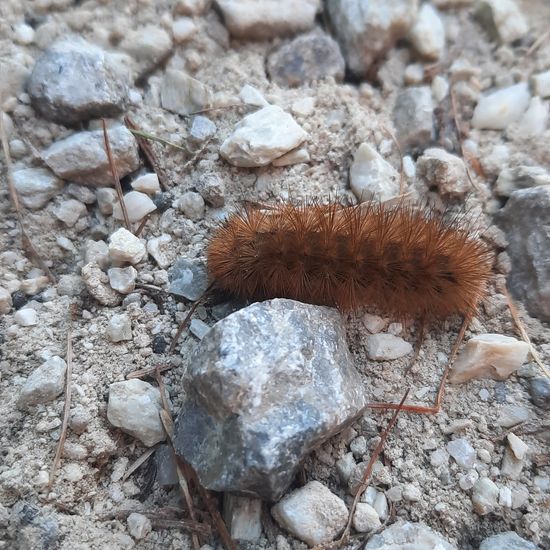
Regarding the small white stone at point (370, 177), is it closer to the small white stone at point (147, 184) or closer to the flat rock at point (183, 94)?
the flat rock at point (183, 94)

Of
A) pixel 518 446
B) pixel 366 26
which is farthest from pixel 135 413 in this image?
pixel 366 26

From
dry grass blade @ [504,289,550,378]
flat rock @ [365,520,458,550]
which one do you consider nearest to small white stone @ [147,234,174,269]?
flat rock @ [365,520,458,550]

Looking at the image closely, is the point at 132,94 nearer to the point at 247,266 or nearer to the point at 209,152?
the point at 209,152

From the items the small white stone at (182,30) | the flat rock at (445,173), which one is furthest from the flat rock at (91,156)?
the flat rock at (445,173)

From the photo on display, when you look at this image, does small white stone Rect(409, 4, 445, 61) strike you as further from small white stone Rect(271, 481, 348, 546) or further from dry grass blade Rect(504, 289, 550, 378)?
small white stone Rect(271, 481, 348, 546)

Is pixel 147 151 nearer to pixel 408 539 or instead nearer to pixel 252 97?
pixel 252 97

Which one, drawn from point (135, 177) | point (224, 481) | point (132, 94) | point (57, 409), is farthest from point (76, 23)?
point (224, 481)
